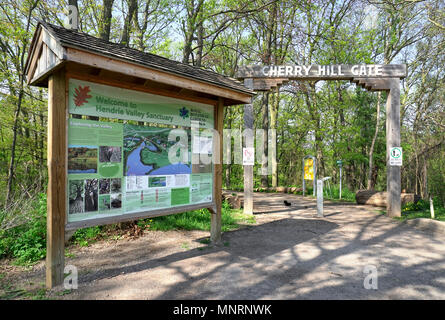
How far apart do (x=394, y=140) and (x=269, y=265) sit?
6454mm

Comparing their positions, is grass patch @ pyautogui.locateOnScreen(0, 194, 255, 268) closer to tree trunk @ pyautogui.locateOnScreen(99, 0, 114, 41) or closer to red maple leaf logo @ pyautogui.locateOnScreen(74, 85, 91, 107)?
red maple leaf logo @ pyautogui.locateOnScreen(74, 85, 91, 107)

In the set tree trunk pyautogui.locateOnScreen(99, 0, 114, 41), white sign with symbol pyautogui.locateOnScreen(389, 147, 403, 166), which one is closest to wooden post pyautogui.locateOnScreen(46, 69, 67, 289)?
tree trunk pyautogui.locateOnScreen(99, 0, 114, 41)

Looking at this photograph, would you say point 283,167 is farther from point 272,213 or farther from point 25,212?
point 25,212

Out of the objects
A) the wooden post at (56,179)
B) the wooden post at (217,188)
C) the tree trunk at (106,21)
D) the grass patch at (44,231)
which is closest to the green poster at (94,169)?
the wooden post at (56,179)

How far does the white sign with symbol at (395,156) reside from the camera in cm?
807

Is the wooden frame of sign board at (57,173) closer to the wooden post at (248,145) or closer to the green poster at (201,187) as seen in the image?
the green poster at (201,187)

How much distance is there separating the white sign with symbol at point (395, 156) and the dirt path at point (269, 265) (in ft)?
7.23

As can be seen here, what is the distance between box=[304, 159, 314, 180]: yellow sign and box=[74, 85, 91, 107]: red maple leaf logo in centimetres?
1192

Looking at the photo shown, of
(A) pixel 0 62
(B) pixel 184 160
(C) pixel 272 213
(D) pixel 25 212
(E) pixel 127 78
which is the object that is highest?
(A) pixel 0 62

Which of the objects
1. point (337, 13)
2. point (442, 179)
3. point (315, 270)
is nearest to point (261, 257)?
point (315, 270)

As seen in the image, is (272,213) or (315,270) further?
(272,213)
